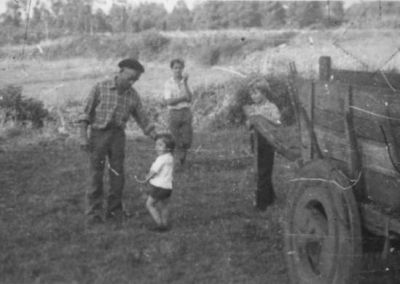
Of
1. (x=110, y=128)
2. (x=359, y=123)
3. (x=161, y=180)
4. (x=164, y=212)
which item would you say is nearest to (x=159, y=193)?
(x=161, y=180)

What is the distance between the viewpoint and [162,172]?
18.9 feet

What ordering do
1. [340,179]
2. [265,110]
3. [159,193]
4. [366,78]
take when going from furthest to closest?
[265,110] < [159,193] < [366,78] < [340,179]

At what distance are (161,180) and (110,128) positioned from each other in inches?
33.6

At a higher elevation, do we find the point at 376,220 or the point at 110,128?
the point at 110,128

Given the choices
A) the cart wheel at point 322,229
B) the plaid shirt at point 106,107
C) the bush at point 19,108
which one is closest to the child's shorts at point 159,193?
the plaid shirt at point 106,107

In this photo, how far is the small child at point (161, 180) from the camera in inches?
226

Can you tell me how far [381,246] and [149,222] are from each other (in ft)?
9.09

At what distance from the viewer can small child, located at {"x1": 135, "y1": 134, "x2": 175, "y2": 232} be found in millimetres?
5738

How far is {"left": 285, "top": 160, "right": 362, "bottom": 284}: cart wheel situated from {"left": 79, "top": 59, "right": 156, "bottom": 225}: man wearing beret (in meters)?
2.54

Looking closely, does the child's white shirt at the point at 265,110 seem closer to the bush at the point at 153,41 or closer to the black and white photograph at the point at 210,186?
the black and white photograph at the point at 210,186

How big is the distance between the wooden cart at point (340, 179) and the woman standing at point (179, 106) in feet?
14.7

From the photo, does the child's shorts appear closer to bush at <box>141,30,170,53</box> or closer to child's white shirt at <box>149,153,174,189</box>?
child's white shirt at <box>149,153,174,189</box>

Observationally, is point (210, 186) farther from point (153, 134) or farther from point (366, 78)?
point (366, 78)

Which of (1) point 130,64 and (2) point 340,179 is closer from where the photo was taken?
(2) point 340,179
